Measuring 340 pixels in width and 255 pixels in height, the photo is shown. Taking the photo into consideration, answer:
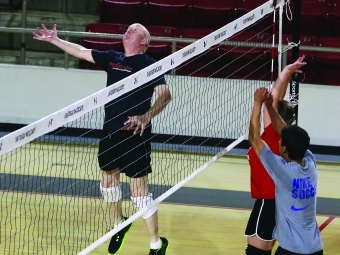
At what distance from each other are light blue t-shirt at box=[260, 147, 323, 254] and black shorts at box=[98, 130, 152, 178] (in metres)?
2.00

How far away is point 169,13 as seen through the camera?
13500mm

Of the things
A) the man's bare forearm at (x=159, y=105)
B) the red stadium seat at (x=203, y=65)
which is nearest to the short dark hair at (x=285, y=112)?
the man's bare forearm at (x=159, y=105)

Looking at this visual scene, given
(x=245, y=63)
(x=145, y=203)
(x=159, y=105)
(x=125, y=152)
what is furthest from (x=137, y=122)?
(x=245, y=63)

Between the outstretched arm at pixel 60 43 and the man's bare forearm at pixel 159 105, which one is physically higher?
the outstretched arm at pixel 60 43

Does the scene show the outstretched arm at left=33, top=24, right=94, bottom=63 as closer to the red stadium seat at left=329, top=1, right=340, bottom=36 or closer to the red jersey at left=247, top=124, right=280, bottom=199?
the red jersey at left=247, top=124, right=280, bottom=199

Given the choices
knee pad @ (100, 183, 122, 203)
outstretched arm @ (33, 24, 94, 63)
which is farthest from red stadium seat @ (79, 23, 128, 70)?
knee pad @ (100, 183, 122, 203)

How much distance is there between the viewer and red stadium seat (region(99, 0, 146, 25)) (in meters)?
13.5

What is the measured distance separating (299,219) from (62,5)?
11.0 metres

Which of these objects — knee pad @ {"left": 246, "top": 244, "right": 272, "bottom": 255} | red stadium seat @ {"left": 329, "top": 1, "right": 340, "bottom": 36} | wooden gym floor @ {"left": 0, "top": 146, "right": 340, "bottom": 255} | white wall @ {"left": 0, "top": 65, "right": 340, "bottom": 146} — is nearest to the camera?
knee pad @ {"left": 246, "top": 244, "right": 272, "bottom": 255}

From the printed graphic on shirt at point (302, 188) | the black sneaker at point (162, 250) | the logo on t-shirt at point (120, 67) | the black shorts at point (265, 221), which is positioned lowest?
the black sneaker at point (162, 250)

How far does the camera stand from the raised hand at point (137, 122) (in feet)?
20.1

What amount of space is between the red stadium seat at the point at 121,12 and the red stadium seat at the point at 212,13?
1.01 m

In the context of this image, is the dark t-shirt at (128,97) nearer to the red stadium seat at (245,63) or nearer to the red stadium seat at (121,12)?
the red stadium seat at (245,63)

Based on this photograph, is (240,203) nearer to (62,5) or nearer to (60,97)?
(60,97)
